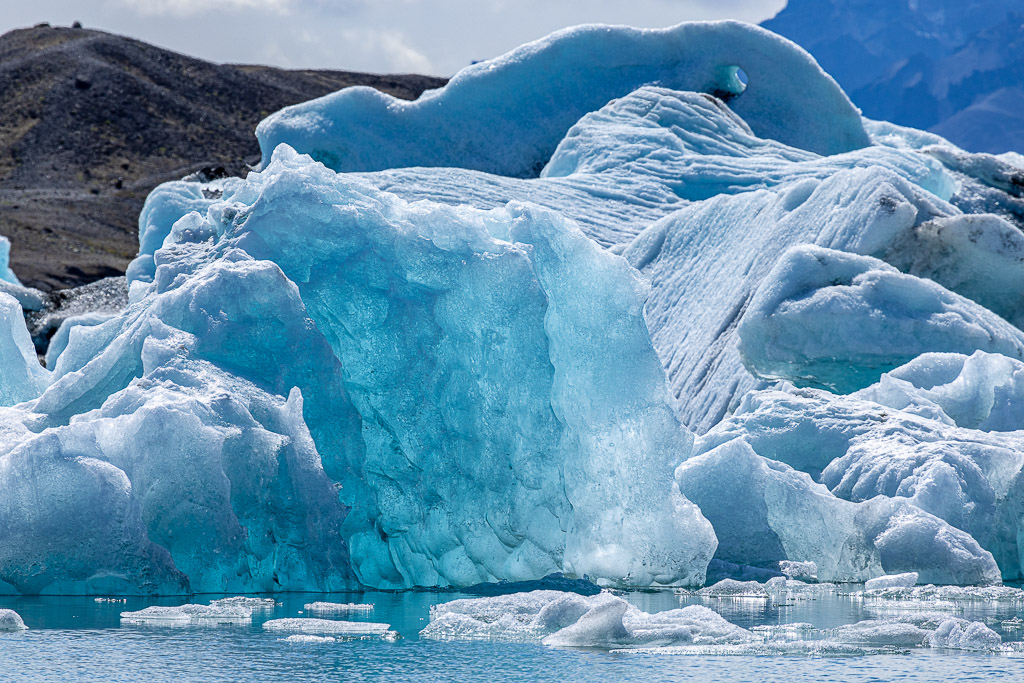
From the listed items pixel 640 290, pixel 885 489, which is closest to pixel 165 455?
pixel 640 290

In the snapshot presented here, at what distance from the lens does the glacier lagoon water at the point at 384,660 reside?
492 centimetres

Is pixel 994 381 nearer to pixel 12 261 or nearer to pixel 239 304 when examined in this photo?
pixel 239 304

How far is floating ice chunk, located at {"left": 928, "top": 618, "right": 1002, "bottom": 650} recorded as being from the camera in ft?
18.7

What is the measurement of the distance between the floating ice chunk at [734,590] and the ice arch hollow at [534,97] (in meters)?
10.5

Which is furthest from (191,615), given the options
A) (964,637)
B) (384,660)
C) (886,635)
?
(964,637)

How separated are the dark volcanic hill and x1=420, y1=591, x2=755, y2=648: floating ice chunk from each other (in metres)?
31.5

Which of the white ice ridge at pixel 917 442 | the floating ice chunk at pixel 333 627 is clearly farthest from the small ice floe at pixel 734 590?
the floating ice chunk at pixel 333 627

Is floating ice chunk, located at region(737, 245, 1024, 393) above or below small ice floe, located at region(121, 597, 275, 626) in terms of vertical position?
above

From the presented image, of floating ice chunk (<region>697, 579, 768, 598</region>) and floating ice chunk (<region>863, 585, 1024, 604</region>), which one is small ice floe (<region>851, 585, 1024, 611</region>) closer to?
floating ice chunk (<region>863, 585, 1024, 604</region>)

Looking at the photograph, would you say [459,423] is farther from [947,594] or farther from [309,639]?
[947,594]

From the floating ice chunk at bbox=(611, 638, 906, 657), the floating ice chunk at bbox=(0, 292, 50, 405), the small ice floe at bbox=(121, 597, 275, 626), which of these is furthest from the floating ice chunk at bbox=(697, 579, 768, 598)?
the floating ice chunk at bbox=(0, 292, 50, 405)

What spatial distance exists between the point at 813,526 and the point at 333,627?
3.63m

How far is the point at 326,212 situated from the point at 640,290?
6.47ft

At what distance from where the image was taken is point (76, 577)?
23.7ft
